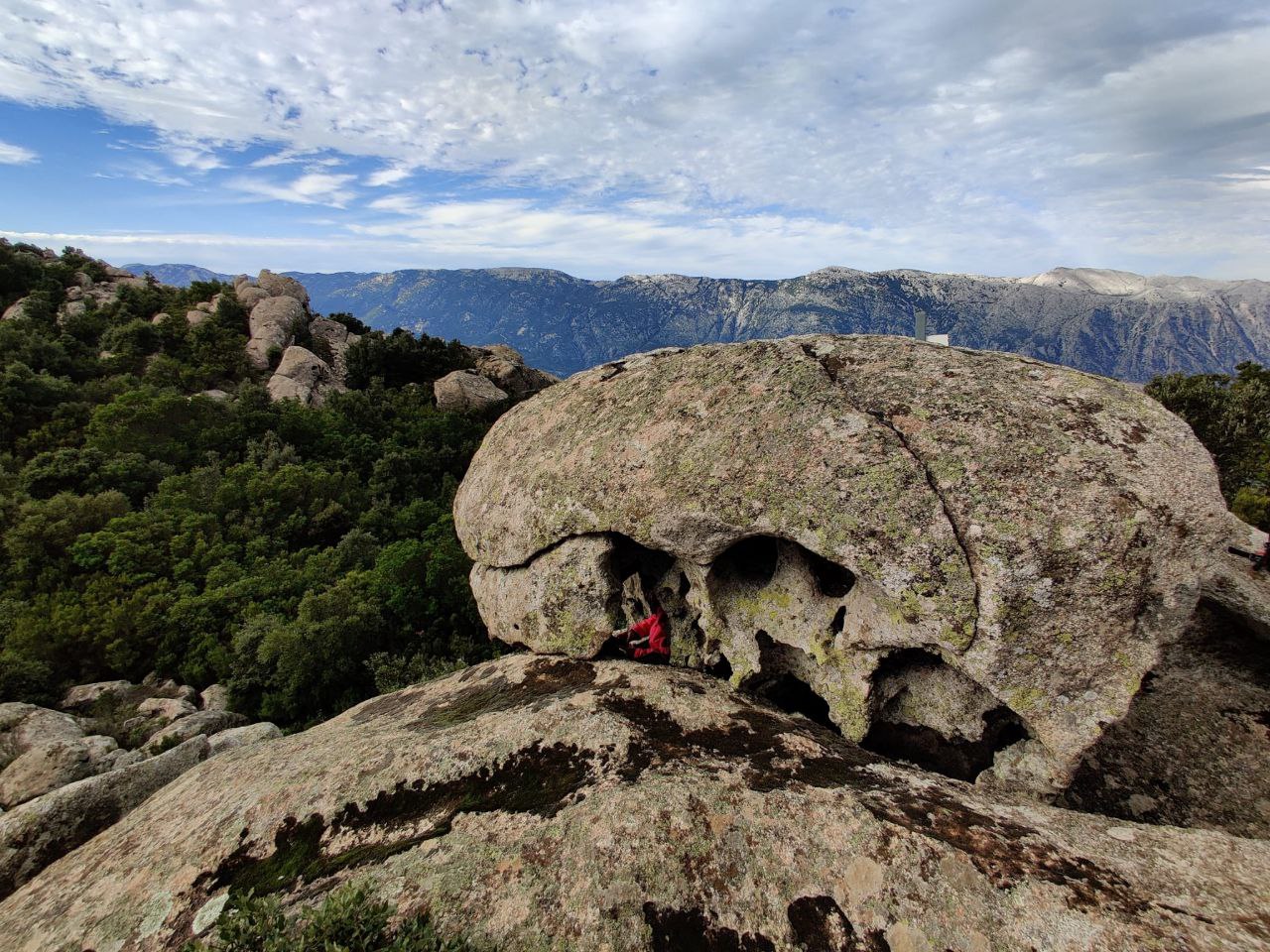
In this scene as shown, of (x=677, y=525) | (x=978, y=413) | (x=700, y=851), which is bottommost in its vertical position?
(x=700, y=851)

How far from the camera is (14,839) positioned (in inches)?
352

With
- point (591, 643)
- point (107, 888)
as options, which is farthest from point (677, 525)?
point (107, 888)

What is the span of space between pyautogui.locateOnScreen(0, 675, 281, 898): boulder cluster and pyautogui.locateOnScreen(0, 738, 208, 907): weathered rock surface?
0.04 feet

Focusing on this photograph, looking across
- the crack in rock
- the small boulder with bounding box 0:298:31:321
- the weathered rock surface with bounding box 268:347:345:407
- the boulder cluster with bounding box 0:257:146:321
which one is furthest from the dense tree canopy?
Result: the small boulder with bounding box 0:298:31:321

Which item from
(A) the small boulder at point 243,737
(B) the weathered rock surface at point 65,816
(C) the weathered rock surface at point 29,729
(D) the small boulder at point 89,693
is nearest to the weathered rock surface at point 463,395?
(D) the small boulder at point 89,693

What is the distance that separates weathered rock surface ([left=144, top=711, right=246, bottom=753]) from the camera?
47.0 feet

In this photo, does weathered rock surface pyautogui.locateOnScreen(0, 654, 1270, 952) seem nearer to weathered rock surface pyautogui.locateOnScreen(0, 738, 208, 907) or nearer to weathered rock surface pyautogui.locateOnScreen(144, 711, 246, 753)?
weathered rock surface pyautogui.locateOnScreen(0, 738, 208, 907)

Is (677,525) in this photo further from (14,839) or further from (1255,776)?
(14,839)

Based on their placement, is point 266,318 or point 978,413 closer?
point 978,413

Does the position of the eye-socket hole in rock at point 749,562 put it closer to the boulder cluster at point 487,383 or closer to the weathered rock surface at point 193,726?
the weathered rock surface at point 193,726

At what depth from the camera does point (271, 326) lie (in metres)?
53.2

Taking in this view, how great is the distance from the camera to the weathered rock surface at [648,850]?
5.76 metres

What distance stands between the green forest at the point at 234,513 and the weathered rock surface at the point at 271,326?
176 centimetres

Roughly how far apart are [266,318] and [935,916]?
2518 inches
